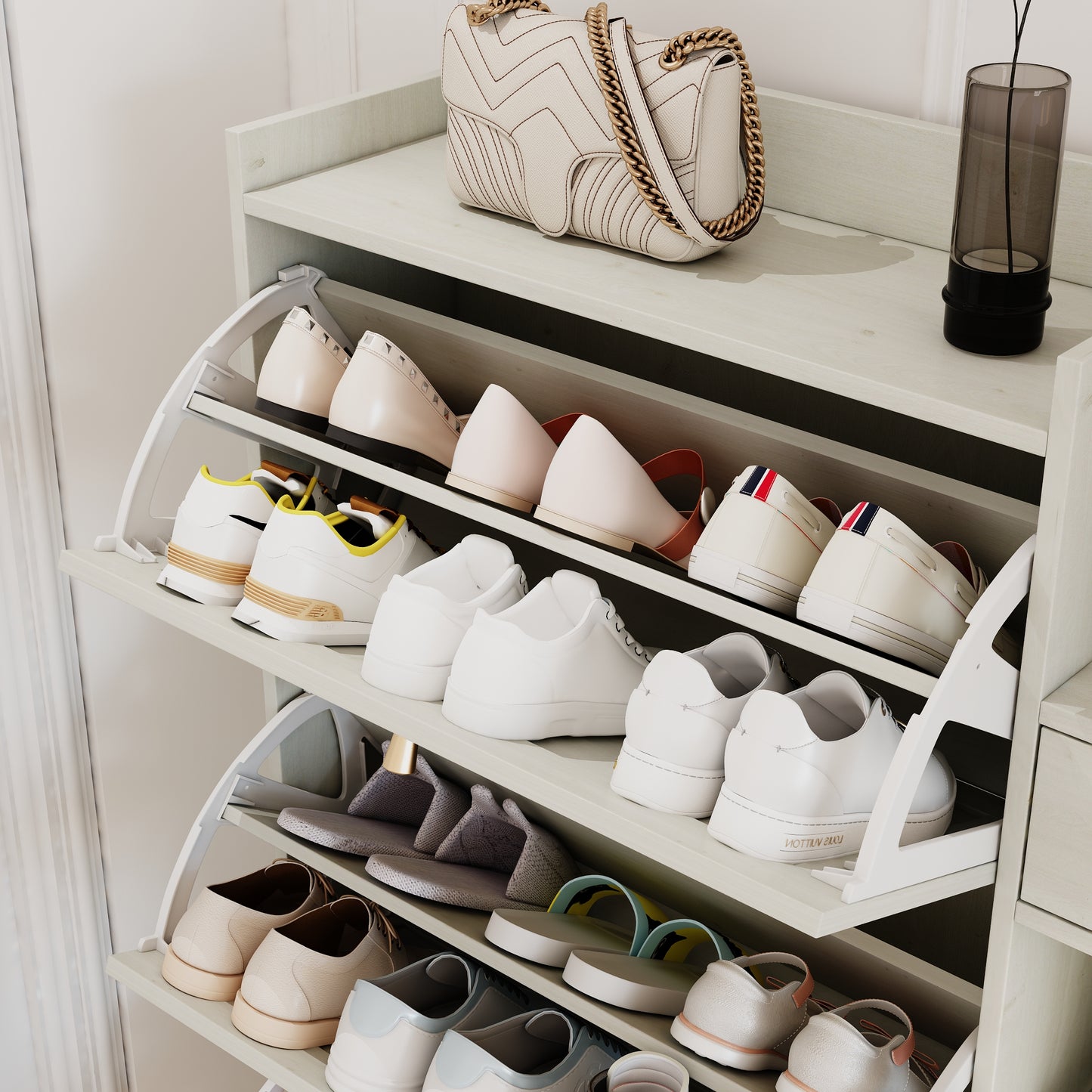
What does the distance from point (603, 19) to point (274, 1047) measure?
1.08 m

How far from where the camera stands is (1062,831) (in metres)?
1.02

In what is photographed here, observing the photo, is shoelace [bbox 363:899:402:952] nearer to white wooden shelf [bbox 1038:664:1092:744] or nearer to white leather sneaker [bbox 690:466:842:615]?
white leather sneaker [bbox 690:466:842:615]

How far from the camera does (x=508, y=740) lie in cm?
122

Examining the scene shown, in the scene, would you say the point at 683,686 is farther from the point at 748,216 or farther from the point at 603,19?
the point at 603,19

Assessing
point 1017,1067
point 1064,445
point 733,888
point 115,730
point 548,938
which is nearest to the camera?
point 1064,445

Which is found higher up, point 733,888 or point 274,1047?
point 733,888

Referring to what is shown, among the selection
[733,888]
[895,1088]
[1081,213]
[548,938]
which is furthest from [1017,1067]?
[1081,213]

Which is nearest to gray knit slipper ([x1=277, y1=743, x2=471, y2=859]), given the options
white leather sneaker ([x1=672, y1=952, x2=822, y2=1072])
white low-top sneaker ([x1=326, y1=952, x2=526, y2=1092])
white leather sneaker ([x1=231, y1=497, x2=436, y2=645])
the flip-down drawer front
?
white low-top sneaker ([x1=326, y1=952, x2=526, y2=1092])

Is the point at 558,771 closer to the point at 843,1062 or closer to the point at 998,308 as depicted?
the point at 843,1062

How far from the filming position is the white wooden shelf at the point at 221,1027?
1452 millimetres

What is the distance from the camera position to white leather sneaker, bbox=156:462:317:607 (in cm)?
137

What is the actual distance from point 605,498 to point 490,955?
0.53 metres

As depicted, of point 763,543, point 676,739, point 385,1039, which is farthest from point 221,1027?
point 763,543

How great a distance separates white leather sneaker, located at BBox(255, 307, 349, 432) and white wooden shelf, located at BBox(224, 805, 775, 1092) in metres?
0.50
